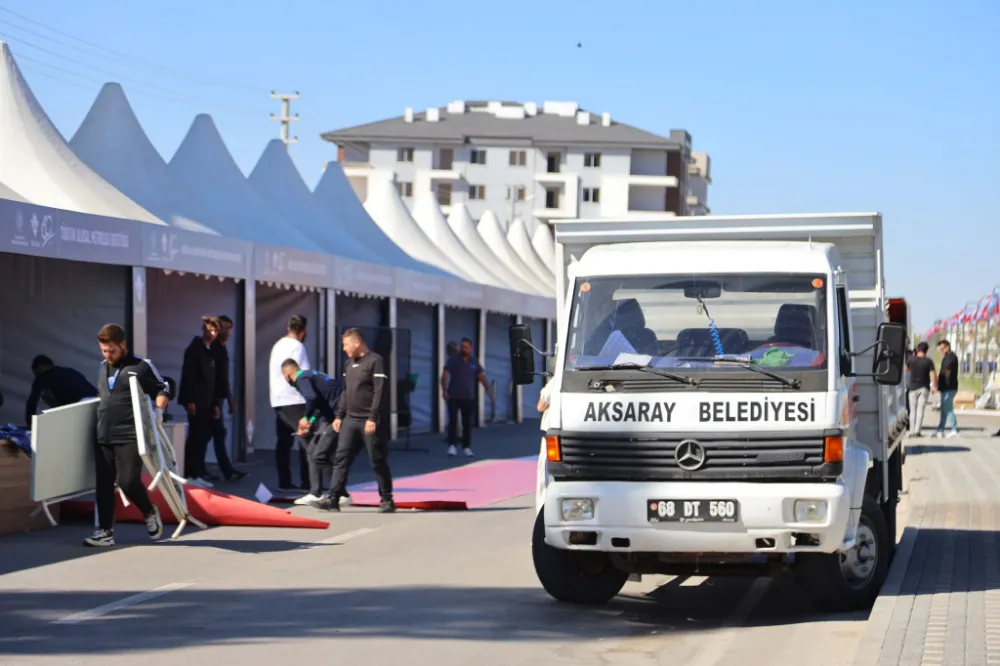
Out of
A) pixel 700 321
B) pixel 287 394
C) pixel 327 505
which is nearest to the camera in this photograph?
pixel 700 321

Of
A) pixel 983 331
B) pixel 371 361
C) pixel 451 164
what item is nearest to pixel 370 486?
pixel 371 361

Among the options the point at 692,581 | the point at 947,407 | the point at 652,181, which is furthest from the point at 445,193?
the point at 692,581

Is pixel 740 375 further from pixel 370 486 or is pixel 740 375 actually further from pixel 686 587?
pixel 370 486

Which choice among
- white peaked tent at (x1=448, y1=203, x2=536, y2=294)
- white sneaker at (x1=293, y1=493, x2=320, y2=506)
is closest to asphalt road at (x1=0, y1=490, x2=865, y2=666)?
white sneaker at (x1=293, y1=493, x2=320, y2=506)

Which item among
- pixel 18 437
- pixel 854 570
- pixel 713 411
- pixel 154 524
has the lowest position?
pixel 154 524

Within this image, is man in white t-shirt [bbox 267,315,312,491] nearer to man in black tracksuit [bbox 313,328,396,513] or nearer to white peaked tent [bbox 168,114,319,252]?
man in black tracksuit [bbox 313,328,396,513]

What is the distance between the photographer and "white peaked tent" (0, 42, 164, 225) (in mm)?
18016

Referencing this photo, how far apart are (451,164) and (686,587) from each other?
107 meters

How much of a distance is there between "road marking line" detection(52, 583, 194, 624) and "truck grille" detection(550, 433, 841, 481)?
123 inches

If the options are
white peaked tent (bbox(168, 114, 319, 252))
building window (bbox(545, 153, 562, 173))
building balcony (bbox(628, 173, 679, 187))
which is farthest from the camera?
building window (bbox(545, 153, 562, 173))

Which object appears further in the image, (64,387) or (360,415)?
(360,415)

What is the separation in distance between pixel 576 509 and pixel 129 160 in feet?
46.6

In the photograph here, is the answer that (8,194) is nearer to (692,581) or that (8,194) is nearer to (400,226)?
(692,581)

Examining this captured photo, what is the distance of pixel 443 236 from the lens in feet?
133
